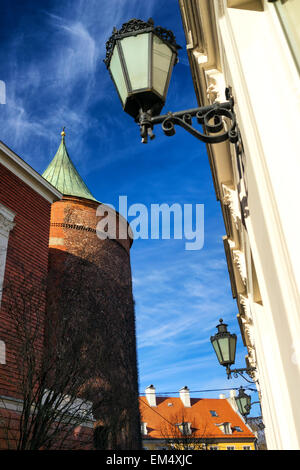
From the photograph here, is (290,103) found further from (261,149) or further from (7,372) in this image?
(7,372)

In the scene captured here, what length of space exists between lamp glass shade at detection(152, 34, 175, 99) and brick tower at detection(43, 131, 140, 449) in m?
10.1

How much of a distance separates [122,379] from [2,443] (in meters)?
8.52

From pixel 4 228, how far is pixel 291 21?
8.82 m

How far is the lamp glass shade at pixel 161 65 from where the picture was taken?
2588 millimetres

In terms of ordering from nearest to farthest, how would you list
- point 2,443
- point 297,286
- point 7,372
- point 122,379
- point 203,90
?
point 297,286
point 203,90
point 2,443
point 7,372
point 122,379

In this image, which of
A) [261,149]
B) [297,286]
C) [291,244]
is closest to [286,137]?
[261,149]

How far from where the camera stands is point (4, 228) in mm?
9672

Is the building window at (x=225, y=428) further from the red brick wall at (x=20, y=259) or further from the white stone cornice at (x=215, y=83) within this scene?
the white stone cornice at (x=215, y=83)

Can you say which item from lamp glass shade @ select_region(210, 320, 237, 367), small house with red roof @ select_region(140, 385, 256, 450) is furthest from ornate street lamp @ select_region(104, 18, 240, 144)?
small house with red roof @ select_region(140, 385, 256, 450)

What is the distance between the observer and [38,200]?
11.5 m

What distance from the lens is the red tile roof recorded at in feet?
123
